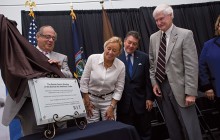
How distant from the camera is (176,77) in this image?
2.04m

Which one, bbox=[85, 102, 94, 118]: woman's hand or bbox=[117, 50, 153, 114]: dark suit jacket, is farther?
bbox=[117, 50, 153, 114]: dark suit jacket

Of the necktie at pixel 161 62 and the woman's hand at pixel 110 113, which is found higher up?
the necktie at pixel 161 62

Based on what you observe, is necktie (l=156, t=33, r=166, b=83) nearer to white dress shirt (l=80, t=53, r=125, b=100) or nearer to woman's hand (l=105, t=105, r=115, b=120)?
white dress shirt (l=80, t=53, r=125, b=100)

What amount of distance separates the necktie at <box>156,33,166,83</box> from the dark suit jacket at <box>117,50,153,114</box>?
0.23 metres

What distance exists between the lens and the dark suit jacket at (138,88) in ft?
7.65

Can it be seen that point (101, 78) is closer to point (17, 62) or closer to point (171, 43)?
point (171, 43)

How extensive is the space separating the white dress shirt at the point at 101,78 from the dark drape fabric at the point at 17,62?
0.72 m

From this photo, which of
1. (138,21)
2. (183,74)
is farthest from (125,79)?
(138,21)

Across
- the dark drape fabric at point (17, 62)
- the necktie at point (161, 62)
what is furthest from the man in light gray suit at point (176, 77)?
the dark drape fabric at point (17, 62)

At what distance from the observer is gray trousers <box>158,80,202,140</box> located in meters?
2.01

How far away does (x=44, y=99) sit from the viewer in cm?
112

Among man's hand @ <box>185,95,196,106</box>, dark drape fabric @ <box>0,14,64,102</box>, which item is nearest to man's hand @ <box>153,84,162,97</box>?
man's hand @ <box>185,95,196,106</box>

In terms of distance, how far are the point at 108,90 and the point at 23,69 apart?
1.00 meters

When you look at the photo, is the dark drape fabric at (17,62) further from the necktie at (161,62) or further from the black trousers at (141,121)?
the black trousers at (141,121)
